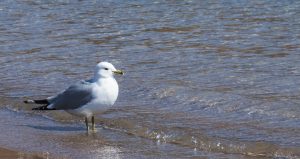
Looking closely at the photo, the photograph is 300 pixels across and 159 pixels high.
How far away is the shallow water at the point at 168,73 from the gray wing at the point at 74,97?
25cm

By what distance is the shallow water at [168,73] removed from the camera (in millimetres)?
7207

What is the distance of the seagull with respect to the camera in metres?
7.73

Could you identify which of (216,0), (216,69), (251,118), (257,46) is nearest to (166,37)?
(257,46)

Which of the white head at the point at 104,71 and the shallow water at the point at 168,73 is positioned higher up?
the white head at the point at 104,71

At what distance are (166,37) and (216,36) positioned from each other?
2.69 feet

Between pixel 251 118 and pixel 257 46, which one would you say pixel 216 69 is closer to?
pixel 257 46

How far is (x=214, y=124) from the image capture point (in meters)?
7.73

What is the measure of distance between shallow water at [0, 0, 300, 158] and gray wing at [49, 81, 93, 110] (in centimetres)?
25

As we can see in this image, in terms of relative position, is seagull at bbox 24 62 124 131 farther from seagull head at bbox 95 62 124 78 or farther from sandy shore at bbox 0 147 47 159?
sandy shore at bbox 0 147 47 159

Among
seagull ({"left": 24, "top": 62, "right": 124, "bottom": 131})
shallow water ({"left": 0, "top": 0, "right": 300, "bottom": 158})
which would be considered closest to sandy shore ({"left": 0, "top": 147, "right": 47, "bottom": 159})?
shallow water ({"left": 0, "top": 0, "right": 300, "bottom": 158})

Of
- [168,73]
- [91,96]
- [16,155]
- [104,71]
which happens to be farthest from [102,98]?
[168,73]

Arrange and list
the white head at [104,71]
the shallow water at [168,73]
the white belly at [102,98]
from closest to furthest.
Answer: the shallow water at [168,73] < the white belly at [102,98] < the white head at [104,71]

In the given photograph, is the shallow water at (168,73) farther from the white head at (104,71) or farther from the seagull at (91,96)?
the white head at (104,71)

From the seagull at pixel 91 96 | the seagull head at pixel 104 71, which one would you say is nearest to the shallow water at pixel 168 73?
the seagull at pixel 91 96
